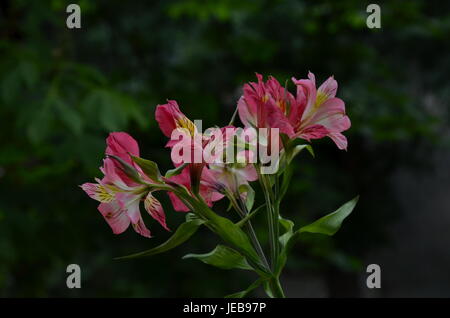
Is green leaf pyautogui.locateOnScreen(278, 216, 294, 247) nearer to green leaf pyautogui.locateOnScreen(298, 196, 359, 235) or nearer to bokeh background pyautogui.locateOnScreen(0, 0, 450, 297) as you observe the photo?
green leaf pyautogui.locateOnScreen(298, 196, 359, 235)

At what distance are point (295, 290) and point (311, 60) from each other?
3.78 metres

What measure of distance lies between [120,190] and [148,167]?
4 centimetres

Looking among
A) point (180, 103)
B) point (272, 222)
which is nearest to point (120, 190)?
point (272, 222)

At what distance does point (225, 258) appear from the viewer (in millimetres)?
552

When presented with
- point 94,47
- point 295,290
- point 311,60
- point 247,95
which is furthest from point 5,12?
point 295,290

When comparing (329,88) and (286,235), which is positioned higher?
(329,88)

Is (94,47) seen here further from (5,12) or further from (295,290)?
(295,290)

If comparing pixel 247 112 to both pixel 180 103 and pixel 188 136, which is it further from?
pixel 180 103

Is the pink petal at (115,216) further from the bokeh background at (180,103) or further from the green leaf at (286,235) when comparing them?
the bokeh background at (180,103)

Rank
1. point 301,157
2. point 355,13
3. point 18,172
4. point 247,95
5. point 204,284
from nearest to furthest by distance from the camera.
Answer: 1. point 247,95
2. point 18,172
3. point 204,284
4. point 355,13
5. point 301,157

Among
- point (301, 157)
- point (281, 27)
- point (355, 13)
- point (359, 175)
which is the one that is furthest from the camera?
point (359, 175)

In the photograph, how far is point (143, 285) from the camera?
289 cm

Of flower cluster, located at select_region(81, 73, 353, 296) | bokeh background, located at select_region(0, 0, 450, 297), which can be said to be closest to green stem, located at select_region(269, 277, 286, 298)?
flower cluster, located at select_region(81, 73, 353, 296)

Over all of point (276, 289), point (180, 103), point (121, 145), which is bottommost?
point (276, 289)
